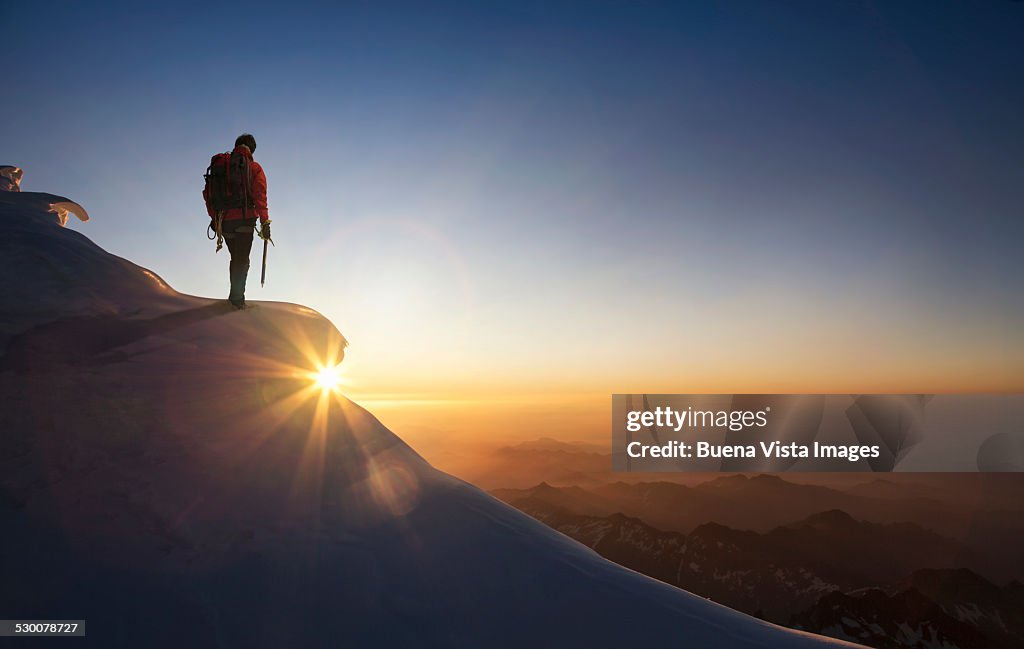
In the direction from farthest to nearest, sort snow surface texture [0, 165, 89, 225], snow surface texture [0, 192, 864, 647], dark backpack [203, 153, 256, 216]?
snow surface texture [0, 165, 89, 225] → dark backpack [203, 153, 256, 216] → snow surface texture [0, 192, 864, 647]

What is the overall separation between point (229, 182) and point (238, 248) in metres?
1.33

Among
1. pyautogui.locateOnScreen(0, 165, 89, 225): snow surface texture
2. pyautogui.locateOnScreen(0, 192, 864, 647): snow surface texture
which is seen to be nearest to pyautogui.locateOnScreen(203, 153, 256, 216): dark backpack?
pyautogui.locateOnScreen(0, 192, 864, 647): snow surface texture

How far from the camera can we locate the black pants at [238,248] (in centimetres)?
1054

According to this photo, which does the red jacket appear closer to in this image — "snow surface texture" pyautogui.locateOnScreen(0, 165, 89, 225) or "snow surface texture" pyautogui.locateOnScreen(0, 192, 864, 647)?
"snow surface texture" pyautogui.locateOnScreen(0, 192, 864, 647)

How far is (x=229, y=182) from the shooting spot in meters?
10.2

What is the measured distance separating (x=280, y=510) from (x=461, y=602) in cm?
260

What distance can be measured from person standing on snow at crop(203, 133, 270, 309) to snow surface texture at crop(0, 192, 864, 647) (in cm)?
173

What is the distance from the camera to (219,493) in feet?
21.8

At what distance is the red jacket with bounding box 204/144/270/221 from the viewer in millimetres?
10289

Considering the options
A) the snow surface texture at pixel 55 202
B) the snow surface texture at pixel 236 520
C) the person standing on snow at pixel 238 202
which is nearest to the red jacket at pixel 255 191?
the person standing on snow at pixel 238 202

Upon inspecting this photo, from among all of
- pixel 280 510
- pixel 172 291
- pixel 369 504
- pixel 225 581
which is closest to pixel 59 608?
pixel 225 581

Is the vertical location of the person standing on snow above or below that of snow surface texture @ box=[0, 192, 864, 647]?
above

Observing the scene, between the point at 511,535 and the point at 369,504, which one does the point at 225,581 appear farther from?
the point at 511,535

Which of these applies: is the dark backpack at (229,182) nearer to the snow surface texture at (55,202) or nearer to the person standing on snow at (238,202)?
the person standing on snow at (238,202)
